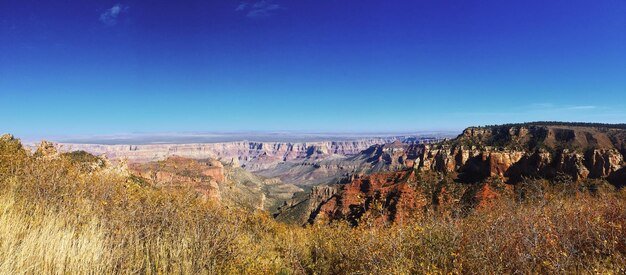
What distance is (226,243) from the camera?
6559mm

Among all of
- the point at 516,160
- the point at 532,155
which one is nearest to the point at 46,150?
the point at 532,155

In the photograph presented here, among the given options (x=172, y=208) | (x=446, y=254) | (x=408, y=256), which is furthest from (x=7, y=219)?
(x=446, y=254)

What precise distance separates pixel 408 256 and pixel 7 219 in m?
6.57

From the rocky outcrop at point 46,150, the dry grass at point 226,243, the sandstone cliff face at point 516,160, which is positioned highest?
the rocky outcrop at point 46,150

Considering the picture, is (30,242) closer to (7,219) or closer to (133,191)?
(7,219)

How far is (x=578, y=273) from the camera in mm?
4750

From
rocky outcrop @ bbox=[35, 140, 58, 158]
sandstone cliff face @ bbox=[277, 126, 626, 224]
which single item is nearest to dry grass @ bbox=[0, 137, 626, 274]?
rocky outcrop @ bbox=[35, 140, 58, 158]

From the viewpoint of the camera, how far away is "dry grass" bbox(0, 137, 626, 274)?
479 centimetres

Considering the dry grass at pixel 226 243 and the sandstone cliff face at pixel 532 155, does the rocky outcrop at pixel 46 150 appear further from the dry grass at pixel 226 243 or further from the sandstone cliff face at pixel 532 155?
the sandstone cliff face at pixel 532 155

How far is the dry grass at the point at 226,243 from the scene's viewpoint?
4789 millimetres

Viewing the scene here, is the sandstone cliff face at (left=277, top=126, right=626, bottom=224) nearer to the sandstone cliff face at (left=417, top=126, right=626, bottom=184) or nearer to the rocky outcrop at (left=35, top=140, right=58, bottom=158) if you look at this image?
the sandstone cliff face at (left=417, top=126, right=626, bottom=184)

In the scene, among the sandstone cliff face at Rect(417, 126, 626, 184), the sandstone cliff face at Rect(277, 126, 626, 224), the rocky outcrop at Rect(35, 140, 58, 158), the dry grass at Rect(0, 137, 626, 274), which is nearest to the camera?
the dry grass at Rect(0, 137, 626, 274)

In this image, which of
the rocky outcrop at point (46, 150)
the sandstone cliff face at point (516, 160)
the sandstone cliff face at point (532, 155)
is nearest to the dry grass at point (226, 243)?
the rocky outcrop at point (46, 150)

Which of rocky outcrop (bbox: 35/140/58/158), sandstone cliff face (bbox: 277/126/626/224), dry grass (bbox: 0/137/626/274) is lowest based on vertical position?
sandstone cliff face (bbox: 277/126/626/224)
